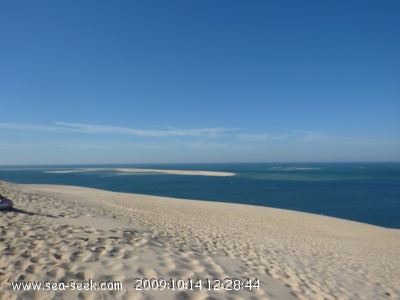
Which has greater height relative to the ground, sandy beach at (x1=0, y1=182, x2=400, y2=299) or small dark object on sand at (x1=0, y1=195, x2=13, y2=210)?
small dark object on sand at (x1=0, y1=195, x2=13, y2=210)

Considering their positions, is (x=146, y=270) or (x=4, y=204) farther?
(x=4, y=204)

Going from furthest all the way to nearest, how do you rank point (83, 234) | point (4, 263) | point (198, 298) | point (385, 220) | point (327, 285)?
point (385, 220) < point (83, 234) < point (327, 285) < point (4, 263) < point (198, 298)

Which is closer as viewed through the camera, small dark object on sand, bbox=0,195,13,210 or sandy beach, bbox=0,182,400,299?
sandy beach, bbox=0,182,400,299

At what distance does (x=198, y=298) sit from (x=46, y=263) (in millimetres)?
2735

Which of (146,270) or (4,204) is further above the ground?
(4,204)

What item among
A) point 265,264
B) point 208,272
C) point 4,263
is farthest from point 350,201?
point 4,263

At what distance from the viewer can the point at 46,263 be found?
436 centimetres

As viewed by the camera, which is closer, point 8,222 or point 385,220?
point 8,222

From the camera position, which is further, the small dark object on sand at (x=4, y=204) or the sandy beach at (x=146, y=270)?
the small dark object on sand at (x=4, y=204)

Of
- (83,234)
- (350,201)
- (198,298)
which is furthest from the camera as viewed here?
(350,201)

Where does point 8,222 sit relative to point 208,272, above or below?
above

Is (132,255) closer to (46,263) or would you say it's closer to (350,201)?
(46,263)

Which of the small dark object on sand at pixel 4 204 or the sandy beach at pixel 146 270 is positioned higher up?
the small dark object on sand at pixel 4 204

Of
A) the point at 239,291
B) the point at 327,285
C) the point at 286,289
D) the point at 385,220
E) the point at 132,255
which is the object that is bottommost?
the point at 385,220
